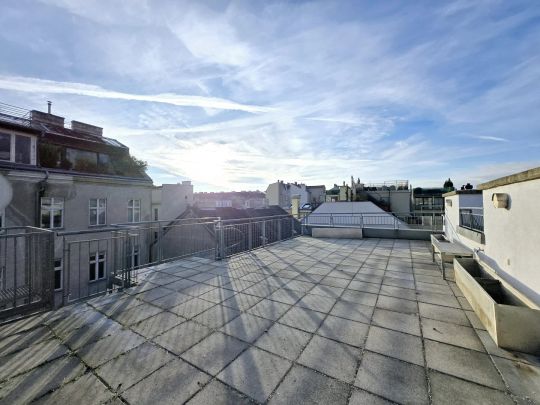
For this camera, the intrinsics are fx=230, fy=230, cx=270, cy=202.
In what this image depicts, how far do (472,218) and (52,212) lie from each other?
709 inches

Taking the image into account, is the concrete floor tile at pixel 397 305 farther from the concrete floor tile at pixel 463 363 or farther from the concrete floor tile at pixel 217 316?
the concrete floor tile at pixel 217 316

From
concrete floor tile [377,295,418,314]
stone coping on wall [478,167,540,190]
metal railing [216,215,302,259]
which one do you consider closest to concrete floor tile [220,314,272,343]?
concrete floor tile [377,295,418,314]

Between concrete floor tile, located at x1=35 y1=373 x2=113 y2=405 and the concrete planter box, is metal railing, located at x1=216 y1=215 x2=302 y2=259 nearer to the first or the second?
concrete floor tile, located at x1=35 y1=373 x2=113 y2=405

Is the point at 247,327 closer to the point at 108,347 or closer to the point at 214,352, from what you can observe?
the point at 214,352

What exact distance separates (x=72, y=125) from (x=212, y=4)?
17.9m

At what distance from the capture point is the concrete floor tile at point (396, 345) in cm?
229

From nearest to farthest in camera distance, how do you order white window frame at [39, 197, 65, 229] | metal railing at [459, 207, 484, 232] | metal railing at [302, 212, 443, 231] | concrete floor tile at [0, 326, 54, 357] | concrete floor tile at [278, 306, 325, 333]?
concrete floor tile at [0, 326, 54, 357], concrete floor tile at [278, 306, 325, 333], metal railing at [459, 207, 484, 232], metal railing at [302, 212, 443, 231], white window frame at [39, 197, 65, 229]

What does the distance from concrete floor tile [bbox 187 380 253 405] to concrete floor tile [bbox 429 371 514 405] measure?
1.47m

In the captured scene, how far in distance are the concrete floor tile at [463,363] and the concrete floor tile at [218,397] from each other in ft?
5.80

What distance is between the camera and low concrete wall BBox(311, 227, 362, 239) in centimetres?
1012

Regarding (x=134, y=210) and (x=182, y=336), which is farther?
(x=134, y=210)

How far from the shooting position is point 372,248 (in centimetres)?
791

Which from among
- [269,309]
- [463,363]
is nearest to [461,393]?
[463,363]

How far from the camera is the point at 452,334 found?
8.83 ft
